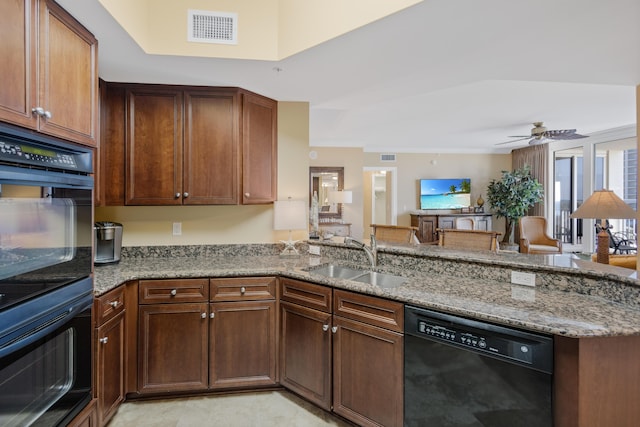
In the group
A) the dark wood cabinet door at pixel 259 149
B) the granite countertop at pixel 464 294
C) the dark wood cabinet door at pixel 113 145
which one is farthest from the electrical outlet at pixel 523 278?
the dark wood cabinet door at pixel 113 145

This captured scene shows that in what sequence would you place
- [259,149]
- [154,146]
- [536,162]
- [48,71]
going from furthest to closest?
[536,162], [259,149], [154,146], [48,71]

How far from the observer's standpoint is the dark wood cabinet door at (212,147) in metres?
2.50

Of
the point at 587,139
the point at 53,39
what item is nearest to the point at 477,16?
the point at 53,39

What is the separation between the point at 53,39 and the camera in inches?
56.9

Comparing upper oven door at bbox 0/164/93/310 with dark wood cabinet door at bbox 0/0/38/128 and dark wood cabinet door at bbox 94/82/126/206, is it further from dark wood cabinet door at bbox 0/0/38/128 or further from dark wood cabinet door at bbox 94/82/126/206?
dark wood cabinet door at bbox 94/82/126/206

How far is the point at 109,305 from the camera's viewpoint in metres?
1.88

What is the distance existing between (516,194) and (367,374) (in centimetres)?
Answer: 658

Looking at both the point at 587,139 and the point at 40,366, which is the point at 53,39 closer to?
the point at 40,366

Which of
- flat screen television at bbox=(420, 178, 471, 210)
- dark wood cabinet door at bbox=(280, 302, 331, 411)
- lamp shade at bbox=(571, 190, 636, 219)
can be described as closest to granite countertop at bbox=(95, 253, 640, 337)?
dark wood cabinet door at bbox=(280, 302, 331, 411)

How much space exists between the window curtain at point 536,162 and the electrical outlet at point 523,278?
6452mm

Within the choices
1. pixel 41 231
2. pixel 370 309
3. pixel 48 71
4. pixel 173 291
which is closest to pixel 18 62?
pixel 48 71

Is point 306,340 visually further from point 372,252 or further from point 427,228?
point 427,228

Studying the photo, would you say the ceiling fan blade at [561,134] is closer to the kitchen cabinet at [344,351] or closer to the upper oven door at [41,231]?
the kitchen cabinet at [344,351]

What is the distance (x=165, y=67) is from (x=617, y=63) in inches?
122
